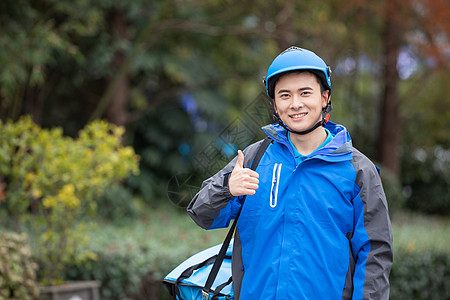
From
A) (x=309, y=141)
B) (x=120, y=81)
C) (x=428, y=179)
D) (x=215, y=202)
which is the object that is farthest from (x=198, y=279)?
(x=428, y=179)

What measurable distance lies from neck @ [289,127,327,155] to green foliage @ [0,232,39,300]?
2.47m

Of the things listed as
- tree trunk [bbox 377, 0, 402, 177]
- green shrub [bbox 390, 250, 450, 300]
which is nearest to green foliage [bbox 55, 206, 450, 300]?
green shrub [bbox 390, 250, 450, 300]

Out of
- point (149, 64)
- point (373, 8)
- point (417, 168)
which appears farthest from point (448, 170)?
point (149, 64)

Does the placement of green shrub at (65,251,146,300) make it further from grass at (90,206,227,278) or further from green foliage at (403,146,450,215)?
green foliage at (403,146,450,215)

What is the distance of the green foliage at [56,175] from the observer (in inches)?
173

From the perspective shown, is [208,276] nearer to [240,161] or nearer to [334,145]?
[240,161]

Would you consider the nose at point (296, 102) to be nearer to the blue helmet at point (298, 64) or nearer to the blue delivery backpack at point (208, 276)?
the blue helmet at point (298, 64)

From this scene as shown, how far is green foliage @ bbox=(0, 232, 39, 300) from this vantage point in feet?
12.3

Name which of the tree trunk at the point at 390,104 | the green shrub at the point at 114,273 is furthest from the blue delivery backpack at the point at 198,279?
the tree trunk at the point at 390,104

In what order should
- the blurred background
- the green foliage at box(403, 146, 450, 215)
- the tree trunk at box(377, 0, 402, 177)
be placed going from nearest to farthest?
1. the blurred background
2. the tree trunk at box(377, 0, 402, 177)
3. the green foliage at box(403, 146, 450, 215)

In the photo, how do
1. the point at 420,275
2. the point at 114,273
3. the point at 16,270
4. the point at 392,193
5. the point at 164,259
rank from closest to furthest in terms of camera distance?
the point at 16,270
the point at 114,273
the point at 164,259
the point at 420,275
the point at 392,193

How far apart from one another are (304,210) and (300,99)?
46 centimetres

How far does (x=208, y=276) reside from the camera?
2312 millimetres

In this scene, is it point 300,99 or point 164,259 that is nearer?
point 300,99
